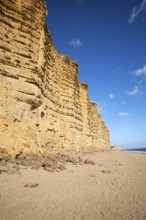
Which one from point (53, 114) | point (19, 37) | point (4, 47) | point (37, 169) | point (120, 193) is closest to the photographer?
point (120, 193)

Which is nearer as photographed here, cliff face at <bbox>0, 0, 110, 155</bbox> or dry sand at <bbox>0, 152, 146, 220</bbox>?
dry sand at <bbox>0, 152, 146, 220</bbox>

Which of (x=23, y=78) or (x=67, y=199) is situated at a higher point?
(x=23, y=78)

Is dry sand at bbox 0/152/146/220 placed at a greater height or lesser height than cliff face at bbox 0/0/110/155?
lesser

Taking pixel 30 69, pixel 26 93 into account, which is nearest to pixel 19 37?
pixel 30 69

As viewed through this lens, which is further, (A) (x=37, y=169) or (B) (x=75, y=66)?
(B) (x=75, y=66)

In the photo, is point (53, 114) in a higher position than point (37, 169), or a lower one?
higher

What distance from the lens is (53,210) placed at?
8.68 ft

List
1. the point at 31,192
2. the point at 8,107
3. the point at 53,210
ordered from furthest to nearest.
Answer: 1. the point at 8,107
2. the point at 31,192
3. the point at 53,210

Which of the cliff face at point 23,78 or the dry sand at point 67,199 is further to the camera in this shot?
the cliff face at point 23,78

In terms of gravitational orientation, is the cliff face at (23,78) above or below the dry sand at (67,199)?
above

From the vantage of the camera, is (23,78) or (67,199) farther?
(23,78)

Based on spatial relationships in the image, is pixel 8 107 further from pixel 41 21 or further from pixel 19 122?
pixel 41 21

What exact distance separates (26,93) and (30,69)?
141 cm

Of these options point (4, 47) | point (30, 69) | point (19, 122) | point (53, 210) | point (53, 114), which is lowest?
point (53, 210)
